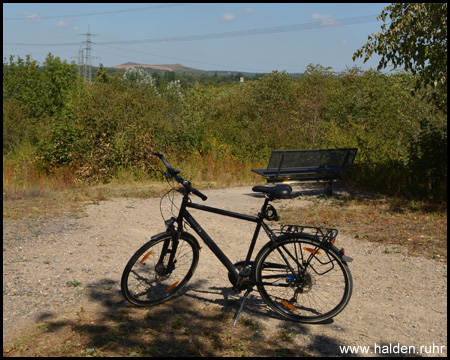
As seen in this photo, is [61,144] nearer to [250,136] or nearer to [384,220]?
[250,136]

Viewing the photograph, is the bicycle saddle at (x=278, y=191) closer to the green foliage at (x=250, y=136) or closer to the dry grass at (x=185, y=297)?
the dry grass at (x=185, y=297)

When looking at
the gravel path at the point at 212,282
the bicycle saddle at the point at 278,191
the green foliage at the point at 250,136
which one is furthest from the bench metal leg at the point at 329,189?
the bicycle saddle at the point at 278,191

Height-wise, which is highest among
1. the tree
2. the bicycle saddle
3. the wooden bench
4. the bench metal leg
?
the tree

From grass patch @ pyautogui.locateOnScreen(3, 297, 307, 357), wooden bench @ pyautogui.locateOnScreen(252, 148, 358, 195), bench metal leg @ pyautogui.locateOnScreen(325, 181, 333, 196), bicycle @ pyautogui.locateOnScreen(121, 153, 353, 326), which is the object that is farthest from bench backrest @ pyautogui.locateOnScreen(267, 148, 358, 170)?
grass patch @ pyautogui.locateOnScreen(3, 297, 307, 357)

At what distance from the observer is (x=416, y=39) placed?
27.2 feet

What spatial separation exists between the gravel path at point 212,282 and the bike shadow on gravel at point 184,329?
0.08 ft

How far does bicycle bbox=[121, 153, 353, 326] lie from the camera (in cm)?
393

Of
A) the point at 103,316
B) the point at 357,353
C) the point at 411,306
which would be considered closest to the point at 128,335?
the point at 103,316

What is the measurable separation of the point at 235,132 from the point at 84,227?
9.62m

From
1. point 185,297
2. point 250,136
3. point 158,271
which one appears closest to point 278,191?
point 158,271

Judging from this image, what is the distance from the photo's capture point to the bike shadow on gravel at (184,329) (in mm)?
3513

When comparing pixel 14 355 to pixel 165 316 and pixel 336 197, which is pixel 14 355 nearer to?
pixel 165 316

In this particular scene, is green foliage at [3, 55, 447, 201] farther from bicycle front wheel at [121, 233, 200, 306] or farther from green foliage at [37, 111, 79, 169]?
bicycle front wheel at [121, 233, 200, 306]

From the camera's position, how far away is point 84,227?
23.3ft
